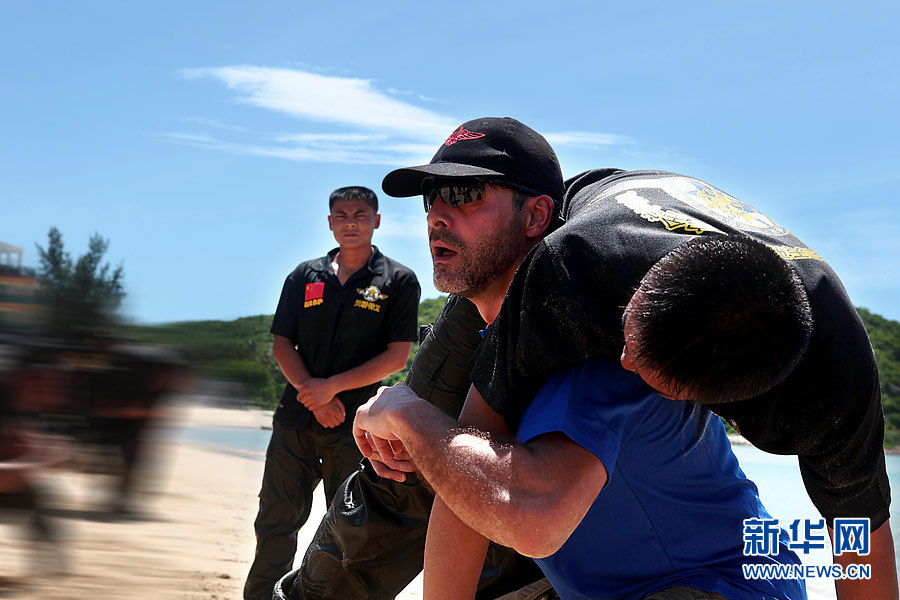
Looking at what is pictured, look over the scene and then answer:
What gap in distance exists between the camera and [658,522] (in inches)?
66.3

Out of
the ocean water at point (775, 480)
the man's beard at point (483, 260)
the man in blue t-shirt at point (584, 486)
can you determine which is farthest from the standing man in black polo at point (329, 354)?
the man in blue t-shirt at point (584, 486)

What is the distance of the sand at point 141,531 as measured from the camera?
78cm

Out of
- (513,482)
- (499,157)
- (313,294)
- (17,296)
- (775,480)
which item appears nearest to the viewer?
(17,296)

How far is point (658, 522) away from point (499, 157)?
1.03 meters

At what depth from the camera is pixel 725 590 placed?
164cm

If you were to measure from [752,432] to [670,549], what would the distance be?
1.03ft

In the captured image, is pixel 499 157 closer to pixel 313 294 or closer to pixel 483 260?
pixel 483 260

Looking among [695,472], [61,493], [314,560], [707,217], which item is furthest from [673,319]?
[314,560]

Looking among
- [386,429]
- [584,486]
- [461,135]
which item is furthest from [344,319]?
[584,486]

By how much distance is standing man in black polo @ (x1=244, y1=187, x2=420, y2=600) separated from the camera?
15.5ft

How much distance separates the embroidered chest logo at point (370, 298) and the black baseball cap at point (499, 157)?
2.73 metres

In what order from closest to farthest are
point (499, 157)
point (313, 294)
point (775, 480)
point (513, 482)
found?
point (513, 482)
point (499, 157)
point (313, 294)
point (775, 480)

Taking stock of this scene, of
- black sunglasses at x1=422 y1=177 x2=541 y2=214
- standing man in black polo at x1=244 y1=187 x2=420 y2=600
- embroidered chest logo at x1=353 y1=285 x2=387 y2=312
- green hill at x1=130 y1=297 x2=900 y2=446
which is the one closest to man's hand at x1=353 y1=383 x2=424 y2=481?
green hill at x1=130 y1=297 x2=900 y2=446

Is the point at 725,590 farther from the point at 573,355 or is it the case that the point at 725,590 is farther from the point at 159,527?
the point at 159,527
